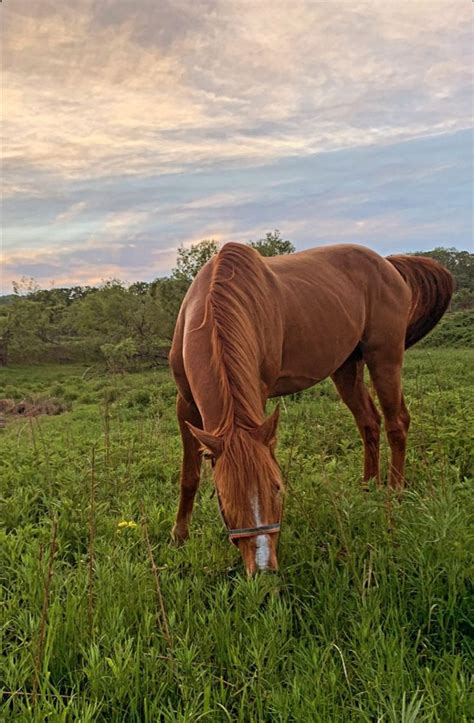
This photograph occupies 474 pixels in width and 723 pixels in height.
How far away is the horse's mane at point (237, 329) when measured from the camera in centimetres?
258

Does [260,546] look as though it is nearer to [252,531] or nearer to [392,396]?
[252,531]

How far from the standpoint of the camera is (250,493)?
2297mm

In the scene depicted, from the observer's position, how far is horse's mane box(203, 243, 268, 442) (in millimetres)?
2582

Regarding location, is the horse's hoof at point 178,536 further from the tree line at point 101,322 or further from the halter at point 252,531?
the tree line at point 101,322

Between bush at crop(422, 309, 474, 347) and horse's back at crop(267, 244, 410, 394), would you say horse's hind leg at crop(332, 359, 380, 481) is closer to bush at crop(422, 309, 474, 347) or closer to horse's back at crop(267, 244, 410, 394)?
horse's back at crop(267, 244, 410, 394)

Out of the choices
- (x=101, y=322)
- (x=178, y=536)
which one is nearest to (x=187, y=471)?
(x=178, y=536)

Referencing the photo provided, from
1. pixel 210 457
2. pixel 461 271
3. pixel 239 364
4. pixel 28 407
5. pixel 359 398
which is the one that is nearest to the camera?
pixel 210 457

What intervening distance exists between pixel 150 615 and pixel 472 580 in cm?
151

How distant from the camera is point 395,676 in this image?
1.79 m

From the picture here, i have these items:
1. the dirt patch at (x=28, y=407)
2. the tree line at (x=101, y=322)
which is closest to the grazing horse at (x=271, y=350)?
the dirt patch at (x=28, y=407)

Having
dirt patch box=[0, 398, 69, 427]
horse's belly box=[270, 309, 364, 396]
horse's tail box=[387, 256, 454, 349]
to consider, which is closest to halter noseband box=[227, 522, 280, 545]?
horse's belly box=[270, 309, 364, 396]

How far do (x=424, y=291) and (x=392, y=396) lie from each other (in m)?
1.47

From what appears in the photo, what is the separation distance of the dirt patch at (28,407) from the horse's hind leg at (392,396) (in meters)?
11.9

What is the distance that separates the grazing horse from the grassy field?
1.14 feet
